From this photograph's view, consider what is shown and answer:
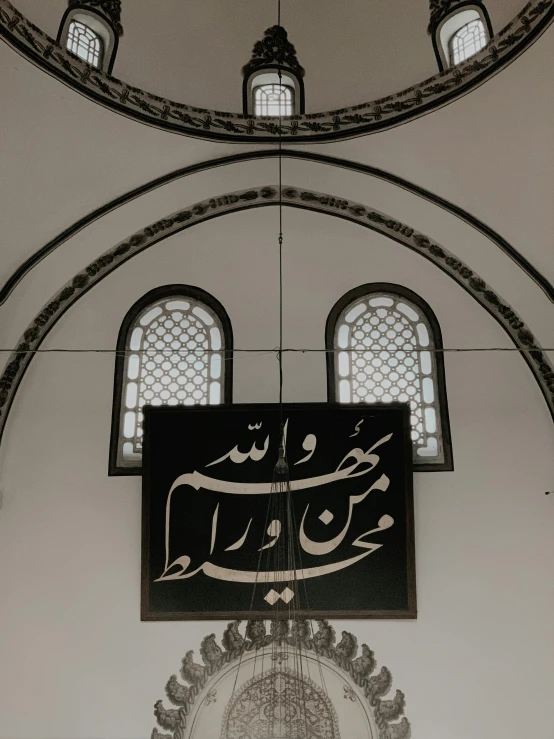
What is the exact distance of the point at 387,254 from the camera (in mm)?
5523

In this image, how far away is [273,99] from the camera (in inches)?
212

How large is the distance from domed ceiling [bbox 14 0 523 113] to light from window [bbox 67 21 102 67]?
162mm

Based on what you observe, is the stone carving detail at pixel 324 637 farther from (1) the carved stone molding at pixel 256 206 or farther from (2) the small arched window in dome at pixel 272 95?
(2) the small arched window in dome at pixel 272 95

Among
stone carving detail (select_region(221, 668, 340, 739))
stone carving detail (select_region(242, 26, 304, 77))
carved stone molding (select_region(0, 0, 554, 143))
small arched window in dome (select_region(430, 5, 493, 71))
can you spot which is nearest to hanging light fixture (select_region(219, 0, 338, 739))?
stone carving detail (select_region(221, 668, 340, 739))

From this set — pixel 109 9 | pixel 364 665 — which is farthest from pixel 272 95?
pixel 364 665

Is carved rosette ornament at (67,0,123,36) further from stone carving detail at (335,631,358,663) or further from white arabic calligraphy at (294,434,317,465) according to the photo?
stone carving detail at (335,631,358,663)

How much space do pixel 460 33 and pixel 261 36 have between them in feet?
4.24

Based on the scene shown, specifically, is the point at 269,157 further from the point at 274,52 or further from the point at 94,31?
the point at 94,31

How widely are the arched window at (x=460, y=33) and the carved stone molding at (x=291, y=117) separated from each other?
31cm

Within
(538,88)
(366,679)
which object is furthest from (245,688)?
(538,88)

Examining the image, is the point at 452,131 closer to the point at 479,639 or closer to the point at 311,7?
the point at 311,7

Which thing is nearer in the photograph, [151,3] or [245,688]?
[245,688]

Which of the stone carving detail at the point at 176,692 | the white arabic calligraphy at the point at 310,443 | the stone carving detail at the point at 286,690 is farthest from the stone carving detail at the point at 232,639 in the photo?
the white arabic calligraphy at the point at 310,443

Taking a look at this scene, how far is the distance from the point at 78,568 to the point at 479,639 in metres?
2.47
